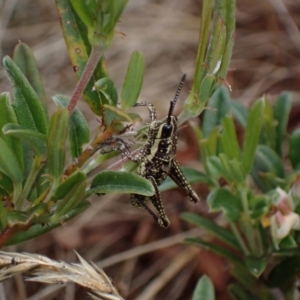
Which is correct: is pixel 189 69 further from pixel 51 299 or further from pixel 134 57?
pixel 134 57

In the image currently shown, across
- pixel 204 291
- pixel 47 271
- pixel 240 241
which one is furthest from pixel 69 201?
pixel 240 241

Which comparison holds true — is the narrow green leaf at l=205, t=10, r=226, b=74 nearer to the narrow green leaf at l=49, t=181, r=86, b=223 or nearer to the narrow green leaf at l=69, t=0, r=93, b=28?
the narrow green leaf at l=69, t=0, r=93, b=28

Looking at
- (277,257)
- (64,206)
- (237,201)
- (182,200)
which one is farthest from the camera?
(182,200)

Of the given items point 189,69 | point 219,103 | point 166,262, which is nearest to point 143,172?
point 219,103

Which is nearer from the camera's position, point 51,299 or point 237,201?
point 237,201

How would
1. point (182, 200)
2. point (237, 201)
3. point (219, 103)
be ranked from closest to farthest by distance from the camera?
point (237, 201), point (219, 103), point (182, 200)

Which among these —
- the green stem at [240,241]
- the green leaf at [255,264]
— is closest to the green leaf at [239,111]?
the green stem at [240,241]

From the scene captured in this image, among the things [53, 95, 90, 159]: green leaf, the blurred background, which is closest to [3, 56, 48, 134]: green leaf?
[53, 95, 90, 159]: green leaf
